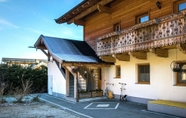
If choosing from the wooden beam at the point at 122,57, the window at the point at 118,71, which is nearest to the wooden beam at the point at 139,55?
the wooden beam at the point at 122,57

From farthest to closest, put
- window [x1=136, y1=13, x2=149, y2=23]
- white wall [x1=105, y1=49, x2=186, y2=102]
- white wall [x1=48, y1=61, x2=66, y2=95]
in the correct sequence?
white wall [x1=48, y1=61, x2=66, y2=95] < window [x1=136, y1=13, x2=149, y2=23] < white wall [x1=105, y1=49, x2=186, y2=102]

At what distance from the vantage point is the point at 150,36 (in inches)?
314

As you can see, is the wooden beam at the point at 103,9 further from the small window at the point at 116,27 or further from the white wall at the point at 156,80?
the white wall at the point at 156,80

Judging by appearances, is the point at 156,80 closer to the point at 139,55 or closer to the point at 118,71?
the point at 139,55

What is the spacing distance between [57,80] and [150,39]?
8.13 metres

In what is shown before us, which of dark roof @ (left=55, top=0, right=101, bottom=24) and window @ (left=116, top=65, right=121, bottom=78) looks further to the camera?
window @ (left=116, top=65, right=121, bottom=78)

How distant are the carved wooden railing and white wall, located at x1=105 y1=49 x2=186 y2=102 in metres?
1.47

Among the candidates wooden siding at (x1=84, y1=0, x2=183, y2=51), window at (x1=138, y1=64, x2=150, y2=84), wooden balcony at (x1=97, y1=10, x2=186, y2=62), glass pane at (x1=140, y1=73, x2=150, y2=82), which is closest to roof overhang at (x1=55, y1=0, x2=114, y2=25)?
wooden siding at (x1=84, y1=0, x2=183, y2=51)

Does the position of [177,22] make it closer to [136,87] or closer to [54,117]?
[136,87]

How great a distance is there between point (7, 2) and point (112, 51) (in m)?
10.9

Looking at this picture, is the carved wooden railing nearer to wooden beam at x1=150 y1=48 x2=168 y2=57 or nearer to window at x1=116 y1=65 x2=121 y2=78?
wooden beam at x1=150 y1=48 x2=168 y2=57

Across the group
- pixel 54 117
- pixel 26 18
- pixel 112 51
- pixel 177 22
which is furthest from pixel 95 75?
pixel 26 18

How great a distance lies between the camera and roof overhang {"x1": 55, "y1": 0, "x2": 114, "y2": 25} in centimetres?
1181

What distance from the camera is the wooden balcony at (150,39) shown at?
22.4 feet
